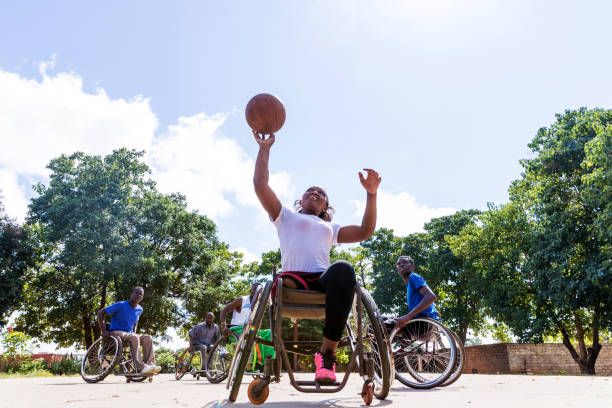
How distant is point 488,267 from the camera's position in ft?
81.7

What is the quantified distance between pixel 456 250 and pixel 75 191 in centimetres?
2252

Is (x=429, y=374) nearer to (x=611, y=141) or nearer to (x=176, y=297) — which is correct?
(x=611, y=141)

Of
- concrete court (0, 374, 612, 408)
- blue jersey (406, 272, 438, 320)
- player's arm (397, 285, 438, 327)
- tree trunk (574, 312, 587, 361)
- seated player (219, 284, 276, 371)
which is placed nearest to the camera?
concrete court (0, 374, 612, 408)

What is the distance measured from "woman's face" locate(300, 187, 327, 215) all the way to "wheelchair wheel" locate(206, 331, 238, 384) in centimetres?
445

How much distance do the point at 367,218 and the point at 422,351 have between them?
259 cm

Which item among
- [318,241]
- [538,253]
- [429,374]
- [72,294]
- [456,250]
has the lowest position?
[429,374]

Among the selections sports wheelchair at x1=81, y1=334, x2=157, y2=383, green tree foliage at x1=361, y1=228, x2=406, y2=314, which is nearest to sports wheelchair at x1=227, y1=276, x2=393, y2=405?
sports wheelchair at x1=81, y1=334, x2=157, y2=383

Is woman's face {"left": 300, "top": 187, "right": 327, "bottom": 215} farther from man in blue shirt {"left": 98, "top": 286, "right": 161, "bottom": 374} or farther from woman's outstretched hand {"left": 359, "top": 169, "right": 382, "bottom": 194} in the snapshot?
man in blue shirt {"left": 98, "top": 286, "right": 161, "bottom": 374}

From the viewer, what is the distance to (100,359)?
8203 millimetres

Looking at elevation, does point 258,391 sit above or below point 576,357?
below

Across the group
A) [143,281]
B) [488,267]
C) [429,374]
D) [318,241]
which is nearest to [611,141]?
[488,267]

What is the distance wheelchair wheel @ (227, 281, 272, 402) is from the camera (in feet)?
9.34

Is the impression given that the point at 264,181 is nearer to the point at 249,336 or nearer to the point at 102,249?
the point at 249,336

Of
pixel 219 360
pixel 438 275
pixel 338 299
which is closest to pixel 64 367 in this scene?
pixel 219 360
